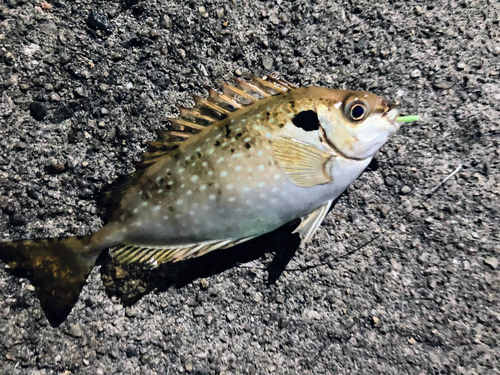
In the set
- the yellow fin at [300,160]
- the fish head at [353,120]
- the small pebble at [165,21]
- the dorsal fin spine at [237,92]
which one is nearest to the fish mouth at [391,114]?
the fish head at [353,120]

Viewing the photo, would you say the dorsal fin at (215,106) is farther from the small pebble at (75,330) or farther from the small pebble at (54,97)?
the small pebble at (75,330)

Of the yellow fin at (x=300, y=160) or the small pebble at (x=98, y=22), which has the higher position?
the yellow fin at (x=300, y=160)

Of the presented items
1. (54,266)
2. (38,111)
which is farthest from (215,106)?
(54,266)

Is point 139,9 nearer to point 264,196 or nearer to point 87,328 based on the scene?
point 264,196

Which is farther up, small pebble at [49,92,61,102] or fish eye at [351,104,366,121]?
fish eye at [351,104,366,121]

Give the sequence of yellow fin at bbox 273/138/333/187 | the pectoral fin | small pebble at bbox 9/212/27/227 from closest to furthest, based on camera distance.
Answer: yellow fin at bbox 273/138/333/187 < the pectoral fin < small pebble at bbox 9/212/27/227

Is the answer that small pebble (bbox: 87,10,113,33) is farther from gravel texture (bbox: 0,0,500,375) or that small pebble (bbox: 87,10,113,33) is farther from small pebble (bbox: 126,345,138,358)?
small pebble (bbox: 126,345,138,358)

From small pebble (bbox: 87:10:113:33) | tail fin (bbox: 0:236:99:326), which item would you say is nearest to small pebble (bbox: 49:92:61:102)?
small pebble (bbox: 87:10:113:33)

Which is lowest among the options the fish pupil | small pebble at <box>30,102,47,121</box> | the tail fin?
the tail fin
